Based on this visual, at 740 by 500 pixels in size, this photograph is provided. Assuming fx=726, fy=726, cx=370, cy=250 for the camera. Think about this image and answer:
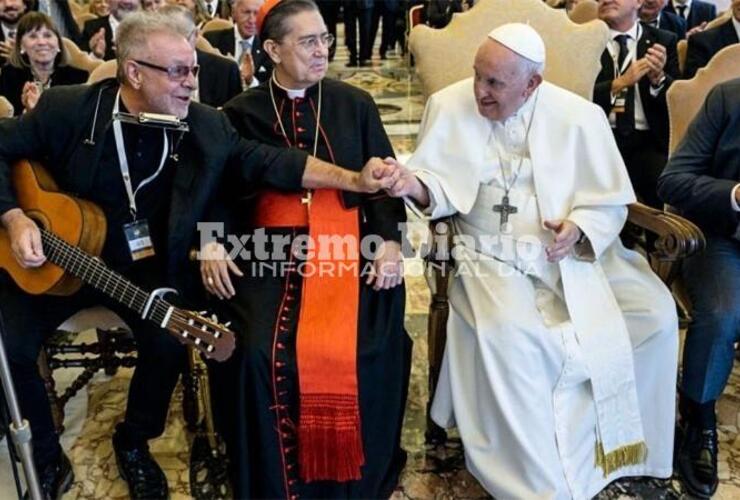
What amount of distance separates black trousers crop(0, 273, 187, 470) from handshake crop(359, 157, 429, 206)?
0.81m

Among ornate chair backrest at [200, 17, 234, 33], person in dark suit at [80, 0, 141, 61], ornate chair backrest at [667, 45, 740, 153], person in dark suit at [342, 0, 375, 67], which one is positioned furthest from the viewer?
person in dark suit at [342, 0, 375, 67]

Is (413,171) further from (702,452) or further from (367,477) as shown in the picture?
(702,452)

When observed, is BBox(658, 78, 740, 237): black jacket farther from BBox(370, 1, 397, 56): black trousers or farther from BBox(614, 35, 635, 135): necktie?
BBox(370, 1, 397, 56): black trousers

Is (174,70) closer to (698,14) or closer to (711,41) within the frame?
(711,41)

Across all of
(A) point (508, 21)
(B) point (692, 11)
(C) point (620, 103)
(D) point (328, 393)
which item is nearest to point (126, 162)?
(D) point (328, 393)

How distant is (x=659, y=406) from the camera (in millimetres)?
2381

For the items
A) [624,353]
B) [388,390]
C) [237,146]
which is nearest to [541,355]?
[624,353]

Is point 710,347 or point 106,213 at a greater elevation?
point 106,213

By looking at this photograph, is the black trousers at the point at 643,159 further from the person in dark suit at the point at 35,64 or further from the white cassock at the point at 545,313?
the person in dark suit at the point at 35,64

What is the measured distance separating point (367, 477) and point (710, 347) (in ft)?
3.86

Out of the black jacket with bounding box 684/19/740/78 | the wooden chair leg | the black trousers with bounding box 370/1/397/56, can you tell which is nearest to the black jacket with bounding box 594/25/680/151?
the black jacket with bounding box 684/19/740/78

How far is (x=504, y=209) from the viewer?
2.47 metres

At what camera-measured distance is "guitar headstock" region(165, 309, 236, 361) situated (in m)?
2.02

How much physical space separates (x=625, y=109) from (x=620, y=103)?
40 mm
